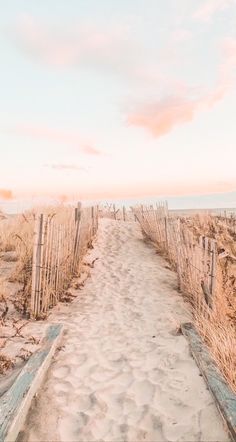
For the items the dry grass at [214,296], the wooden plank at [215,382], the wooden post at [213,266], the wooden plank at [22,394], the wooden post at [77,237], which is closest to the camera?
the wooden plank at [22,394]

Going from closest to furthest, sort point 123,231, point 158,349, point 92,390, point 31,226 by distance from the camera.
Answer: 1. point 92,390
2. point 158,349
3. point 31,226
4. point 123,231

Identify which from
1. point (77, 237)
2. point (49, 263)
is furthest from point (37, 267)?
point (77, 237)

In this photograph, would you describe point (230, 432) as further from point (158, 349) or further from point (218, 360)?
point (158, 349)

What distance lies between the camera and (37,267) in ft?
22.5

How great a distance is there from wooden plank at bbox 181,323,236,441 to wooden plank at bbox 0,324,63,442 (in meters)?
1.71

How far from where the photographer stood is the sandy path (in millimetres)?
3547

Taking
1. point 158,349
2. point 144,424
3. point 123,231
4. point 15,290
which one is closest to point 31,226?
point 15,290

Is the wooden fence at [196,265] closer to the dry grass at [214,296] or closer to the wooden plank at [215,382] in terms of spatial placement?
the dry grass at [214,296]

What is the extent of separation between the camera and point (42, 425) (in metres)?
3.62

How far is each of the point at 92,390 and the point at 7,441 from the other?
4.33 ft

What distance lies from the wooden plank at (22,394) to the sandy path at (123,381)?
11 centimetres

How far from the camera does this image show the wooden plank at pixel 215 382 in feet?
11.3

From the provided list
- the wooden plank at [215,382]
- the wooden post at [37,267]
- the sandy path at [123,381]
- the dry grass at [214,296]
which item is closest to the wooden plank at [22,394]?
the sandy path at [123,381]

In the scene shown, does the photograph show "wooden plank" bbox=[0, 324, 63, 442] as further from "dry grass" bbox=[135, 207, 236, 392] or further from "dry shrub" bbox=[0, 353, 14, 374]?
"dry grass" bbox=[135, 207, 236, 392]
